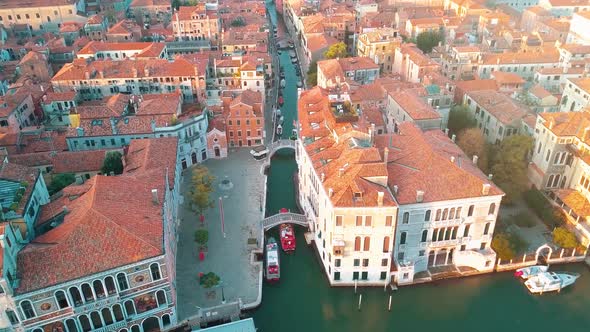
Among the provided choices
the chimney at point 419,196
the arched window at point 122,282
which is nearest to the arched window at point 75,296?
the arched window at point 122,282

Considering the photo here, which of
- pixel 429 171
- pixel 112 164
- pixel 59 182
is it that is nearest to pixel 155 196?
pixel 112 164

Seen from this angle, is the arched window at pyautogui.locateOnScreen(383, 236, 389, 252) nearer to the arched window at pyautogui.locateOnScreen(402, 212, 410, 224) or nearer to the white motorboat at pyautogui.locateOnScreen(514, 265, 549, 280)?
the arched window at pyautogui.locateOnScreen(402, 212, 410, 224)

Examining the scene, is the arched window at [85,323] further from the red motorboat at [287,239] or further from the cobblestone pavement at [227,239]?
the red motorboat at [287,239]

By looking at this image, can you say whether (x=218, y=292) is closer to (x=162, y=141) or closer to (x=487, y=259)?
(x=162, y=141)

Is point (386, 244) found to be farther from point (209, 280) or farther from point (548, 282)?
point (209, 280)

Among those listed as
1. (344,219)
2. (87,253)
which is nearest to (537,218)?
(344,219)

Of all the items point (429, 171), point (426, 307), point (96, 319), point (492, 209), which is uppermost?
point (429, 171)
